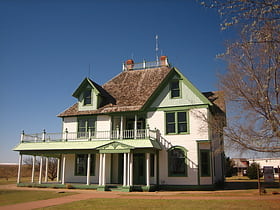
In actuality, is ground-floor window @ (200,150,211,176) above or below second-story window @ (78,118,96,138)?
below

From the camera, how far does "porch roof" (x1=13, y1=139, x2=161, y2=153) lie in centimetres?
2086

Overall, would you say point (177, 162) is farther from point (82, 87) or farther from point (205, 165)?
point (82, 87)

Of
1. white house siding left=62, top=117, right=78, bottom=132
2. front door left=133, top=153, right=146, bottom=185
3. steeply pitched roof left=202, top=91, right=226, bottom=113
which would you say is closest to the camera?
front door left=133, top=153, right=146, bottom=185

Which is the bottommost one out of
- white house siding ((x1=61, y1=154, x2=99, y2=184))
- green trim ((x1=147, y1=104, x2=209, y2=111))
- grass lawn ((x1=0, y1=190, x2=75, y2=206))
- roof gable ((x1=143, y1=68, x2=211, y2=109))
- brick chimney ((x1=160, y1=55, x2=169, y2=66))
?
grass lawn ((x1=0, y1=190, x2=75, y2=206))

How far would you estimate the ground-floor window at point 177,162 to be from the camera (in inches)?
861

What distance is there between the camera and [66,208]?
492 inches

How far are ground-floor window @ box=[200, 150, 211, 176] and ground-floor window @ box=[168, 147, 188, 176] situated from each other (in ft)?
4.14

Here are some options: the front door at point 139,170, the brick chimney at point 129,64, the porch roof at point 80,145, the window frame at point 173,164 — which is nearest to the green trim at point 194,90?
the window frame at point 173,164

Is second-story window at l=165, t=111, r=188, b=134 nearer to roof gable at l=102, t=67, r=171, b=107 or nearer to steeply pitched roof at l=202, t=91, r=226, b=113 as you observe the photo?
roof gable at l=102, t=67, r=171, b=107

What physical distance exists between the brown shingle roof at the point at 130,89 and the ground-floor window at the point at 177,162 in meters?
4.61

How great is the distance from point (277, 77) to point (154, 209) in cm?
865

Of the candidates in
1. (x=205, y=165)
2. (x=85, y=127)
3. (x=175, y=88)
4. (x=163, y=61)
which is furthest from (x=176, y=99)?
(x=85, y=127)

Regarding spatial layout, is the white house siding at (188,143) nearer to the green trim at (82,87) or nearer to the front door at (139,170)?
the front door at (139,170)

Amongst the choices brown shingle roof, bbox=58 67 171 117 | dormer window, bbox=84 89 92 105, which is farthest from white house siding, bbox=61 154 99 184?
dormer window, bbox=84 89 92 105
